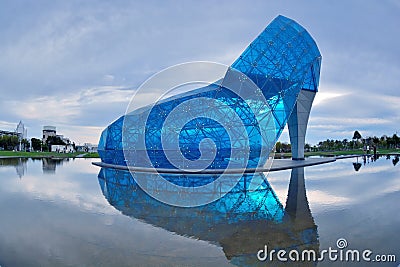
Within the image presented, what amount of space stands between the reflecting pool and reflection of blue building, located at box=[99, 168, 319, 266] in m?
0.02

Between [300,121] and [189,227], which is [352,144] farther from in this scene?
[189,227]

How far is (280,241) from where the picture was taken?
7277 millimetres

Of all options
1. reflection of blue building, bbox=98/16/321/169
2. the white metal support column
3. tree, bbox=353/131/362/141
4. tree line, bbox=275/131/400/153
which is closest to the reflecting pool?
reflection of blue building, bbox=98/16/321/169

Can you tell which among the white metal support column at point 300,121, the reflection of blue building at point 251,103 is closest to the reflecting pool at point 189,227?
the reflection of blue building at point 251,103

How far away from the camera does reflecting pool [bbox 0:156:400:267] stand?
641 cm

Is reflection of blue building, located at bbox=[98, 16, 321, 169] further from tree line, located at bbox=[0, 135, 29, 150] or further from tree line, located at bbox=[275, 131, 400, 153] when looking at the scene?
tree line, located at bbox=[0, 135, 29, 150]

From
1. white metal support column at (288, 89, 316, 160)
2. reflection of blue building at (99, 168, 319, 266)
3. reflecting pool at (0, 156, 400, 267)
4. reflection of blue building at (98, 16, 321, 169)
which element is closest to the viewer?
reflecting pool at (0, 156, 400, 267)

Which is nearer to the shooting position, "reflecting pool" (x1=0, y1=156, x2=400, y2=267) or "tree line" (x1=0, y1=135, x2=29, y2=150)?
"reflecting pool" (x1=0, y1=156, x2=400, y2=267)

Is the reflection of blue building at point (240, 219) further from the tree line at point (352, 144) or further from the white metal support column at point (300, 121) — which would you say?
the tree line at point (352, 144)

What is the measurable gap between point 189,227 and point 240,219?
1.67 metres

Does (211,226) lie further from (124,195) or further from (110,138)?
(110,138)

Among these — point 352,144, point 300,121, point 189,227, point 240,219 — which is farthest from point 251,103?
point 352,144

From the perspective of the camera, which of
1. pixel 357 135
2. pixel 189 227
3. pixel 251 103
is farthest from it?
pixel 357 135

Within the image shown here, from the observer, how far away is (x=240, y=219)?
9.51 metres
